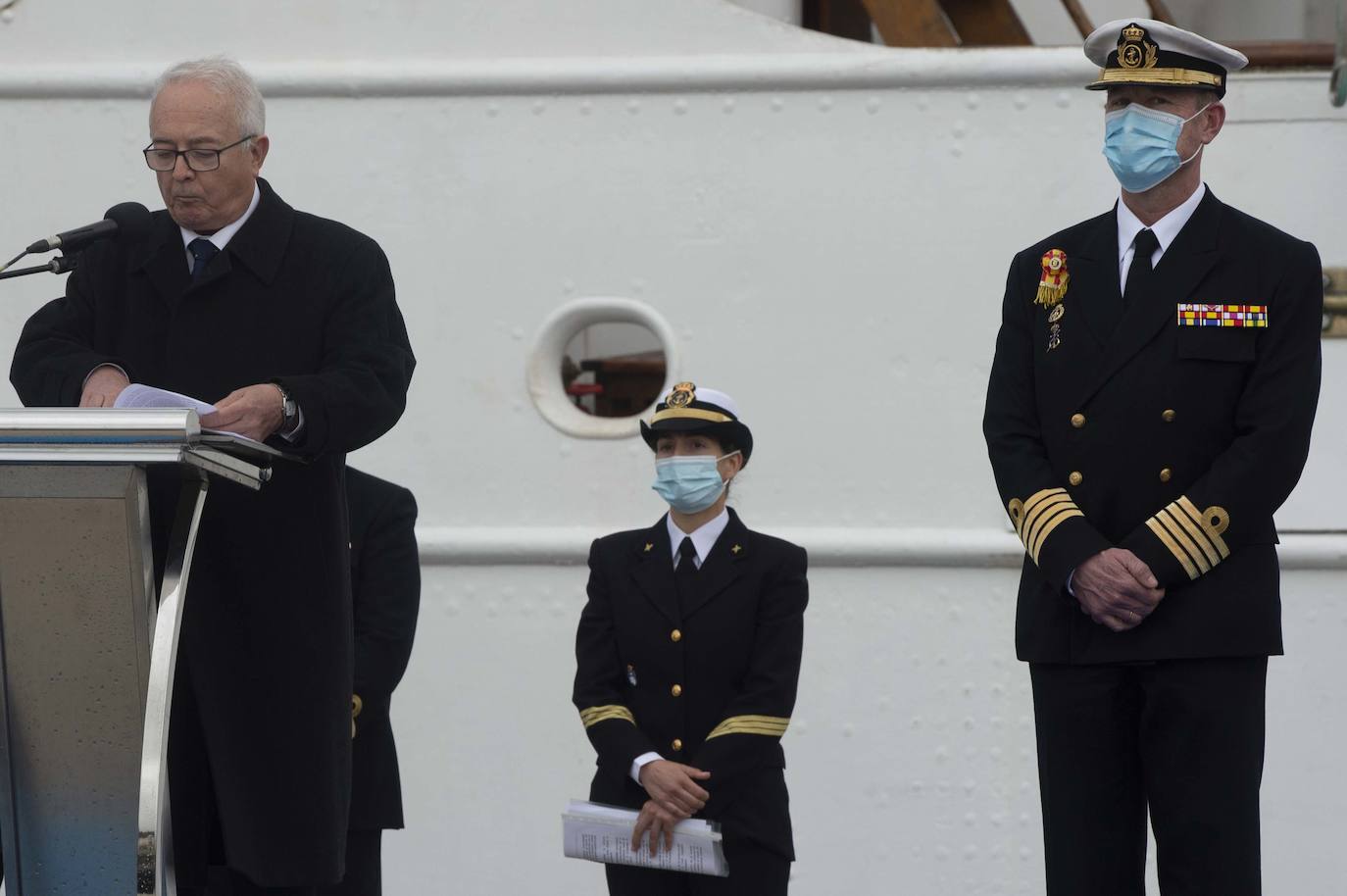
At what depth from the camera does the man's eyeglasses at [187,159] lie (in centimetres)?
268

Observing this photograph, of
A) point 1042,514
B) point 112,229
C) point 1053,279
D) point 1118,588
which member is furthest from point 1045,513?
point 112,229

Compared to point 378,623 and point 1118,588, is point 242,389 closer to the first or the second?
point 1118,588

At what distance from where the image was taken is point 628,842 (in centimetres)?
346

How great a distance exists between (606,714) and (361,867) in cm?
58

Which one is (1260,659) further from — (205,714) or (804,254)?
(804,254)

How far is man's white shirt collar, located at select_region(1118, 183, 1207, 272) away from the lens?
2.89 m

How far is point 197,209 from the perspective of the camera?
2.73 m

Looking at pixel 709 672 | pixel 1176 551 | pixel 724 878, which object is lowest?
pixel 724 878

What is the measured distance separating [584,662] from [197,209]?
1.27 m

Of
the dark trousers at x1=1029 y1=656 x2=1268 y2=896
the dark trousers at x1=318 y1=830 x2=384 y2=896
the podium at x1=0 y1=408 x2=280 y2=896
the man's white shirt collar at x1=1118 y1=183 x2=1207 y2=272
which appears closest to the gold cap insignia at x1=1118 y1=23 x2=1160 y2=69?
the man's white shirt collar at x1=1118 y1=183 x2=1207 y2=272

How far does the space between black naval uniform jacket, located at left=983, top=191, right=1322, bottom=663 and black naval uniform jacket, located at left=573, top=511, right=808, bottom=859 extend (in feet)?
2.49

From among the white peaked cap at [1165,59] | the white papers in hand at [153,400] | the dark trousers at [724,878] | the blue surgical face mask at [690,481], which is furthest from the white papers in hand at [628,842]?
the white peaked cap at [1165,59]

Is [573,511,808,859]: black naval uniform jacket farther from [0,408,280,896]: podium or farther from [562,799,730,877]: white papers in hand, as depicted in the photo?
[0,408,280,896]: podium

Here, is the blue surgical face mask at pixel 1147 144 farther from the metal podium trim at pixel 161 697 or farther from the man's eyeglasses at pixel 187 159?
the metal podium trim at pixel 161 697
